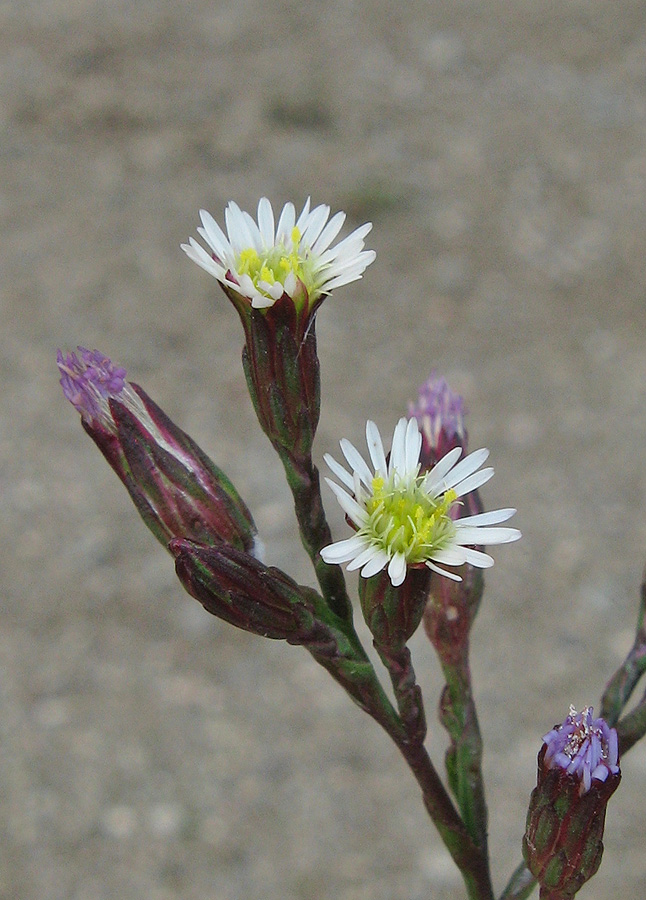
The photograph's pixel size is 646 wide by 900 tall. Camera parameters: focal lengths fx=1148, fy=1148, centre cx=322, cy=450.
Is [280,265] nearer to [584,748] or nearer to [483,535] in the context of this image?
[483,535]

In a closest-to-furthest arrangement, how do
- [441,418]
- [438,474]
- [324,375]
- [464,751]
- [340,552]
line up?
[340,552] < [438,474] < [464,751] < [441,418] < [324,375]

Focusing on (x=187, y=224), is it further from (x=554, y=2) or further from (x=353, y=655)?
(x=353, y=655)

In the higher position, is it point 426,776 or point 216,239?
point 216,239

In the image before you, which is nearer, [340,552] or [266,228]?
[340,552]

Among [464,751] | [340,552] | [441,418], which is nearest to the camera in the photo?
[340,552]

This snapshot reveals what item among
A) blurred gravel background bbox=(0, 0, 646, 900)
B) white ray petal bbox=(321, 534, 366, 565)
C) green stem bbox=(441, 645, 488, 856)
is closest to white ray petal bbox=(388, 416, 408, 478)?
white ray petal bbox=(321, 534, 366, 565)

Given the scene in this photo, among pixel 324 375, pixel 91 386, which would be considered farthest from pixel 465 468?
pixel 324 375

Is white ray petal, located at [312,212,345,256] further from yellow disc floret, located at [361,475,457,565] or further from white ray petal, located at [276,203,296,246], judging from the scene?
yellow disc floret, located at [361,475,457,565]
